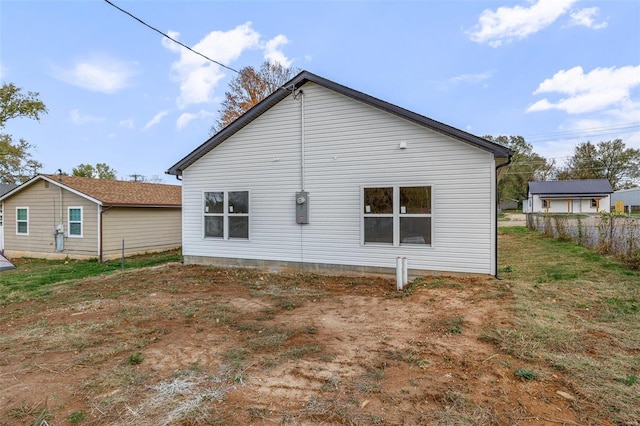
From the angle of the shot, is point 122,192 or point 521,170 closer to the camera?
point 122,192

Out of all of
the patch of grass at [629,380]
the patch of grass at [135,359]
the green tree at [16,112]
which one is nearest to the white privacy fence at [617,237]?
the patch of grass at [629,380]

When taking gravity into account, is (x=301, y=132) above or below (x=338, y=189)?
above

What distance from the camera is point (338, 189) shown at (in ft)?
27.2

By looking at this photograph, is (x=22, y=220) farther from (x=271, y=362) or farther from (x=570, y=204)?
(x=570, y=204)

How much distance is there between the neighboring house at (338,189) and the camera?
7.18m

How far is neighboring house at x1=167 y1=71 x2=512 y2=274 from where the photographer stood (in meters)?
7.18

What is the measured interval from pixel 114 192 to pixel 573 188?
46.9 meters

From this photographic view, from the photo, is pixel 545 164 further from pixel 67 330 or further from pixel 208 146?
pixel 67 330

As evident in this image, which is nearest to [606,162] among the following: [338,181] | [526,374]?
[338,181]

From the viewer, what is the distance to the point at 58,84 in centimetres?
1519

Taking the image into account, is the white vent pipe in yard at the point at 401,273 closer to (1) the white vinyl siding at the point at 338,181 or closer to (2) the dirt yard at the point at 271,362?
(2) the dirt yard at the point at 271,362

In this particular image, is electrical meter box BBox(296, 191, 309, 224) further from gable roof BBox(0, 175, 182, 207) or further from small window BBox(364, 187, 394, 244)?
gable roof BBox(0, 175, 182, 207)

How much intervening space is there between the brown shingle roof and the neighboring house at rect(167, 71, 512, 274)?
4985 millimetres

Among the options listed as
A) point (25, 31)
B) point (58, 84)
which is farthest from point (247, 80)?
point (25, 31)
